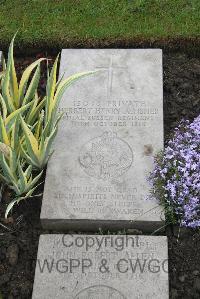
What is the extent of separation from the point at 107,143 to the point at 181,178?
641 mm

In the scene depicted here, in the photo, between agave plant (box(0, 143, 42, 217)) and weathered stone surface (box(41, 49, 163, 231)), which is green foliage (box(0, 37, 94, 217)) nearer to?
agave plant (box(0, 143, 42, 217))

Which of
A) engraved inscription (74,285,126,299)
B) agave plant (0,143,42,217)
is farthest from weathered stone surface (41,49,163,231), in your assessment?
engraved inscription (74,285,126,299)

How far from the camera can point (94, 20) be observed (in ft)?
17.7

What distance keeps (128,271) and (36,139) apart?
1122 millimetres

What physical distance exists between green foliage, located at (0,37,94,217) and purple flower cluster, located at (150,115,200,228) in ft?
2.64

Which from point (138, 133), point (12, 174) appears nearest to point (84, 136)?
point (138, 133)

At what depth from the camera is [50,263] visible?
3529 mm

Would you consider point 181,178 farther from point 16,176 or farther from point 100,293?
point 16,176

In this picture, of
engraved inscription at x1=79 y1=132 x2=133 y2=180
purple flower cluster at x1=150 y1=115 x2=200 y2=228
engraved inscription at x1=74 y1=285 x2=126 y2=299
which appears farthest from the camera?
engraved inscription at x1=79 y1=132 x2=133 y2=180

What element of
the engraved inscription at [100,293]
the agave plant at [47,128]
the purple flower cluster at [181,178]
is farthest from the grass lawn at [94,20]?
the engraved inscription at [100,293]

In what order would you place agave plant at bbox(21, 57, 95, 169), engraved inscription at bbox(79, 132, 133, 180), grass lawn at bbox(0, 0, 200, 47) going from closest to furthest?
1. agave plant at bbox(21, 57, 95, 169)
2. engraved inscription at bbox(79, 132, 133, 180)
3. grass lawn at bbox(0, 0, 200, 47)

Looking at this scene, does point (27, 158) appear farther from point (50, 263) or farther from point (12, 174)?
point (50, 263)

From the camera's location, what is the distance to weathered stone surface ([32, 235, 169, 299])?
3.39 meters

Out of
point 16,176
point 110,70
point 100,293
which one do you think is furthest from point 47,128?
point 100,293
